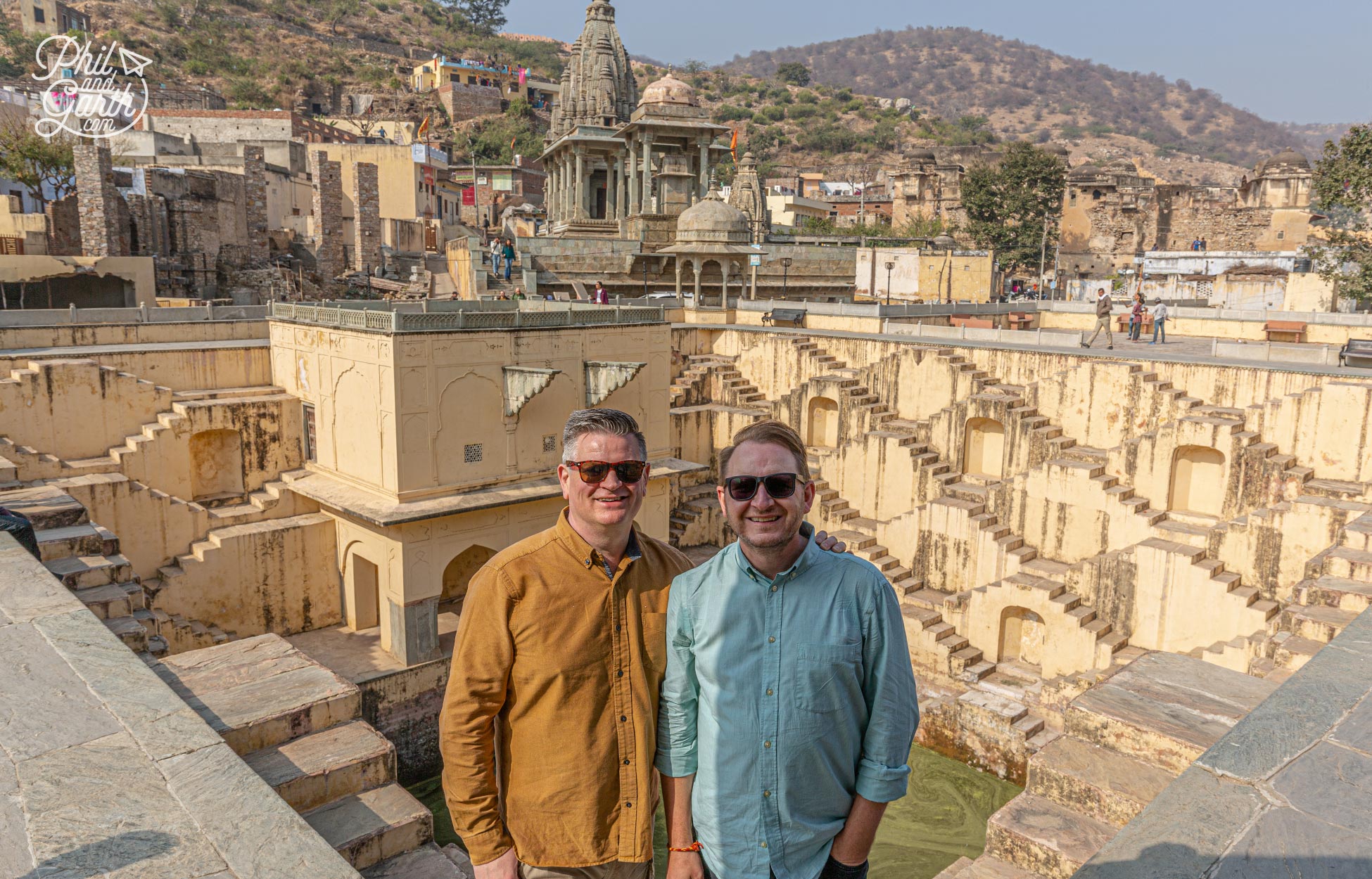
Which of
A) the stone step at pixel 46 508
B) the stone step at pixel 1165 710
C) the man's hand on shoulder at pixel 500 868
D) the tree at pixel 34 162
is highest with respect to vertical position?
the tree at pixel 34 162

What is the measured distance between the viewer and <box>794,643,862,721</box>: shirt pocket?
2.86m

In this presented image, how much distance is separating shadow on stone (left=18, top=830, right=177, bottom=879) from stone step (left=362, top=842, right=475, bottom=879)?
2853 millimetres

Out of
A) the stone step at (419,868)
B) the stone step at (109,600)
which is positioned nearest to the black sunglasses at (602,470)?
the stone step at (419,868)

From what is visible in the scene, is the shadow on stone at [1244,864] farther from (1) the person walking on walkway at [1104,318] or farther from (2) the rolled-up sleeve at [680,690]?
(1) the person walking on walkway at [1104,318]

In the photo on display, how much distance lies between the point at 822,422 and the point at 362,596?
38.4 ft

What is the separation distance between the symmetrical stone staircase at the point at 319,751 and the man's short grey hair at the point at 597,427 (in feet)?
13.0

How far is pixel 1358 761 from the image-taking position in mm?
3639

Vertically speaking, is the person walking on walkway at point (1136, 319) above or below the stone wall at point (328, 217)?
below

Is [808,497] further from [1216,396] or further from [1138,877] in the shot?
[1216,396]

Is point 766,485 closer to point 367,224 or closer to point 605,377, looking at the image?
point 605,377

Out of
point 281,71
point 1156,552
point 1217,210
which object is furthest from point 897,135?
point 1156,552

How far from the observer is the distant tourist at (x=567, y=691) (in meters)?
3.19

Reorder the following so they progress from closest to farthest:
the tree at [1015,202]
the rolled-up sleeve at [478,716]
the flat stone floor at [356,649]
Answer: the rolled-up sleeve at [478,716] → the flat stone floor at [356,649] → the tree at [1015,202]

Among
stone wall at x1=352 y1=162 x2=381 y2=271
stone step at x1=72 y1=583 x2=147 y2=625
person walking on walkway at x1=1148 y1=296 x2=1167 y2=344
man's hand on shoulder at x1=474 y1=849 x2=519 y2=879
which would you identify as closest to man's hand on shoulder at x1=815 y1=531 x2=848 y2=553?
man's hand on shoulder at x1=474 y1=849 x2=519 y2=879
